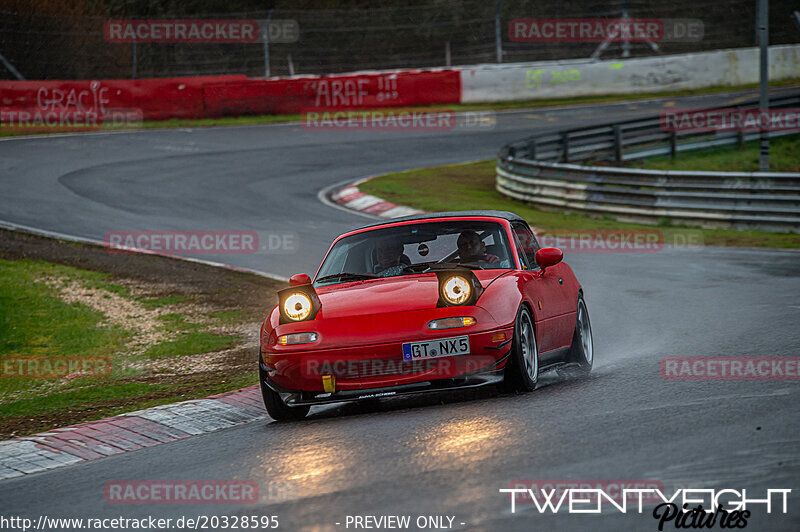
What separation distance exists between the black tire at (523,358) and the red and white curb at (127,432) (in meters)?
1.85

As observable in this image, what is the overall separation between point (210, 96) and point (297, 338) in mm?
28858

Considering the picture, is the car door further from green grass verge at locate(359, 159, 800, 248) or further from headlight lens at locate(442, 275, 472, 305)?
green grass verge at locate(359, 159, 800, 248)

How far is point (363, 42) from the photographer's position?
3706 centimetres

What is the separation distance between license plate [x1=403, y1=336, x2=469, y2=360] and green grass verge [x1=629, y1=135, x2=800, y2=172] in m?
20.9

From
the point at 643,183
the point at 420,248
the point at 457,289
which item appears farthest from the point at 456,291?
the point at 643,183

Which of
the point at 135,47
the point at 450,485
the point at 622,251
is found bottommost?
the point at 622,251

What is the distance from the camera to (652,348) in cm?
902

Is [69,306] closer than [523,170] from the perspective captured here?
Yes

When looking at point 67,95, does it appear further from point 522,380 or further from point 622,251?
A: point 522,380

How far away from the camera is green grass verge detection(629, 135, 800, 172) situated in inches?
1040

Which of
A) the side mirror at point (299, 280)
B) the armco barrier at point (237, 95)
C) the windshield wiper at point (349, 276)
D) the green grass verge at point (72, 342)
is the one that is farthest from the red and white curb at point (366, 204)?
the side mirror at point (299, 280)

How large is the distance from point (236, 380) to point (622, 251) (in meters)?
9.34

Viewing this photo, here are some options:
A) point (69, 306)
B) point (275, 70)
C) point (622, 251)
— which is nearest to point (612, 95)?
point (275, 70)

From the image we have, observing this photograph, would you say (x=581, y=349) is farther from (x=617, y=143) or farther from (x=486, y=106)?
(x=486, y=106)
